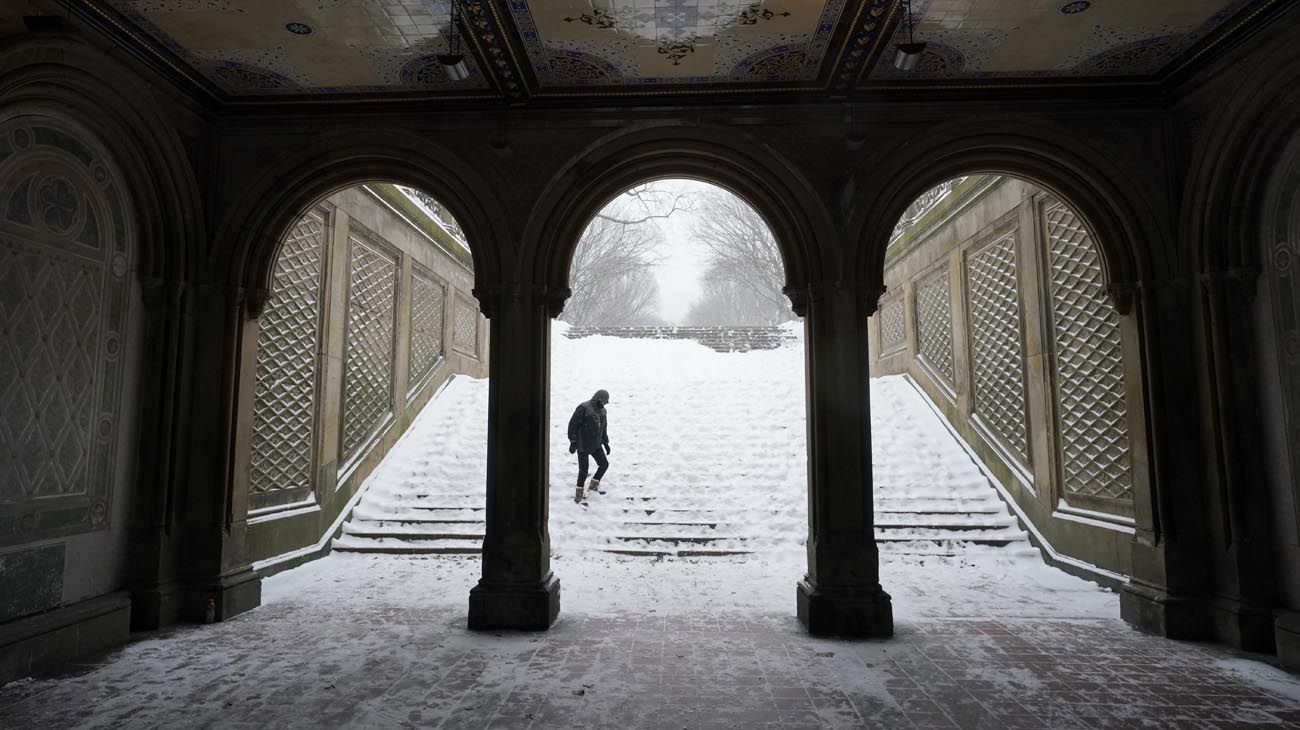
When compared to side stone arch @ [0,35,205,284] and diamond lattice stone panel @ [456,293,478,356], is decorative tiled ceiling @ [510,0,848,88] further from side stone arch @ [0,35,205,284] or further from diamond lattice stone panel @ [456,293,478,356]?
diamond lattice stone panel @ [456,293,478,356]

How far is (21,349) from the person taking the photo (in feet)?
13.3

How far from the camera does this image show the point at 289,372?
22.9ft

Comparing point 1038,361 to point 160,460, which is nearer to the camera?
point 160,460

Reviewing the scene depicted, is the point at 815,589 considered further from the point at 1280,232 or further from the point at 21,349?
the point at 21,349

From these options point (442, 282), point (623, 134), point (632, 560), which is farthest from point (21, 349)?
point (442, 282)

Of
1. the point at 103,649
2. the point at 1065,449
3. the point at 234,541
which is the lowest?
the point at 103,649

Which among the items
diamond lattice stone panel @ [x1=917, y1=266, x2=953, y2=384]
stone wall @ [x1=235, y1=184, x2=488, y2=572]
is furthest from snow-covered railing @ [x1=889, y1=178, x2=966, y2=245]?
stone wall @ [x1=235, y1=184, x2=488, y2=572]

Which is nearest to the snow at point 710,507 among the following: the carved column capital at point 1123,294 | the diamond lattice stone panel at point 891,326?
the diamond lattice stone panel at point 891,326

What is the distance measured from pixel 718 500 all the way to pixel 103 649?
5.76 m

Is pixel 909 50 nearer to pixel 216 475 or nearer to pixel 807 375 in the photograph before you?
pixel 807 375

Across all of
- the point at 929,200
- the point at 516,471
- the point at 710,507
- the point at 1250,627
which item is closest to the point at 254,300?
the point at 516,471

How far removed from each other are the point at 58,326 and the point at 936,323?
1004cm

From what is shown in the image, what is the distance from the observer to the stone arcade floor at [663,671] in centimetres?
333

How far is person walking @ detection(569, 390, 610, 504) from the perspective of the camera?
325 inches
